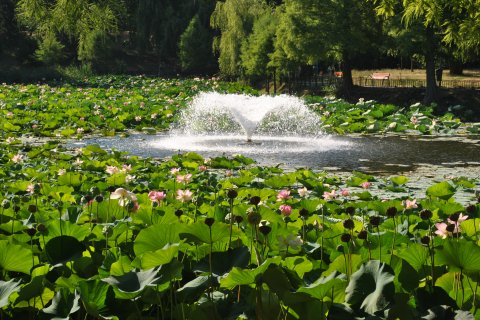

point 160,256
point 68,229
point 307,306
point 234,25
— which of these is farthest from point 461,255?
point 234,25

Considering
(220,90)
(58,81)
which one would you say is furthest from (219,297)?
(58,81)

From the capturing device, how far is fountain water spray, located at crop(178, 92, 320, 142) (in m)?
18.0

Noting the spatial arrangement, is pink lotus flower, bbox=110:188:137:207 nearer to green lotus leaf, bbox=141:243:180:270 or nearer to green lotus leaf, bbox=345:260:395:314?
green lotus leaf, bbox=141:243:180:270

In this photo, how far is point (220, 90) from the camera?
3206cm

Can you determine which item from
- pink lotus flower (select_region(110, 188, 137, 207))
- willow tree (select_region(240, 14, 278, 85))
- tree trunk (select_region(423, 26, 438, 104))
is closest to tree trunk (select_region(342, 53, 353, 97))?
tree trunk (select_region(423, 26, 438, 104))

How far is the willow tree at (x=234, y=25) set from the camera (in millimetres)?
37812

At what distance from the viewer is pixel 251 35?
36.2 meters

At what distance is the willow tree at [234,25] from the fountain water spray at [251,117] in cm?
1818

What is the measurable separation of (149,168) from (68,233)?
655 centimetres

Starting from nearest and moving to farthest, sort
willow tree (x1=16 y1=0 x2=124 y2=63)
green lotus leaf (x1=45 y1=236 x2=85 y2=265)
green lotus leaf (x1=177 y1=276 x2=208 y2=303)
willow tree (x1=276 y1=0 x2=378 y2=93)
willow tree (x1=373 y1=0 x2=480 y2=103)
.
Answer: green lotus leaf (x1=177 y1=276 x2=208 y2=303) → green lotus leaf (x1=45 y1=236 x2=85 y2=265) → willow tree (x1=16 y1=0 x2=124 y2=63) → willow tree (x1=373 y1=0 x2=480 y2=103) → willow tree (x1=276 y1=0 x2=378 y2=93)

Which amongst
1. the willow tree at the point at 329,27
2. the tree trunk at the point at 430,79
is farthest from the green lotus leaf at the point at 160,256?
the willow tree at the point at 329,27

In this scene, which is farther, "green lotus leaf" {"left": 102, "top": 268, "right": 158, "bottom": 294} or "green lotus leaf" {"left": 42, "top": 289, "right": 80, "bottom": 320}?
"green lotus leaf" {"left": 42, "top": 289, "right": 80, "bottom": 320}

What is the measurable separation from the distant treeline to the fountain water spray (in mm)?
3441

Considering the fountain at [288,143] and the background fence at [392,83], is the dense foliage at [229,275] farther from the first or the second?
the background fence at [392,83]
